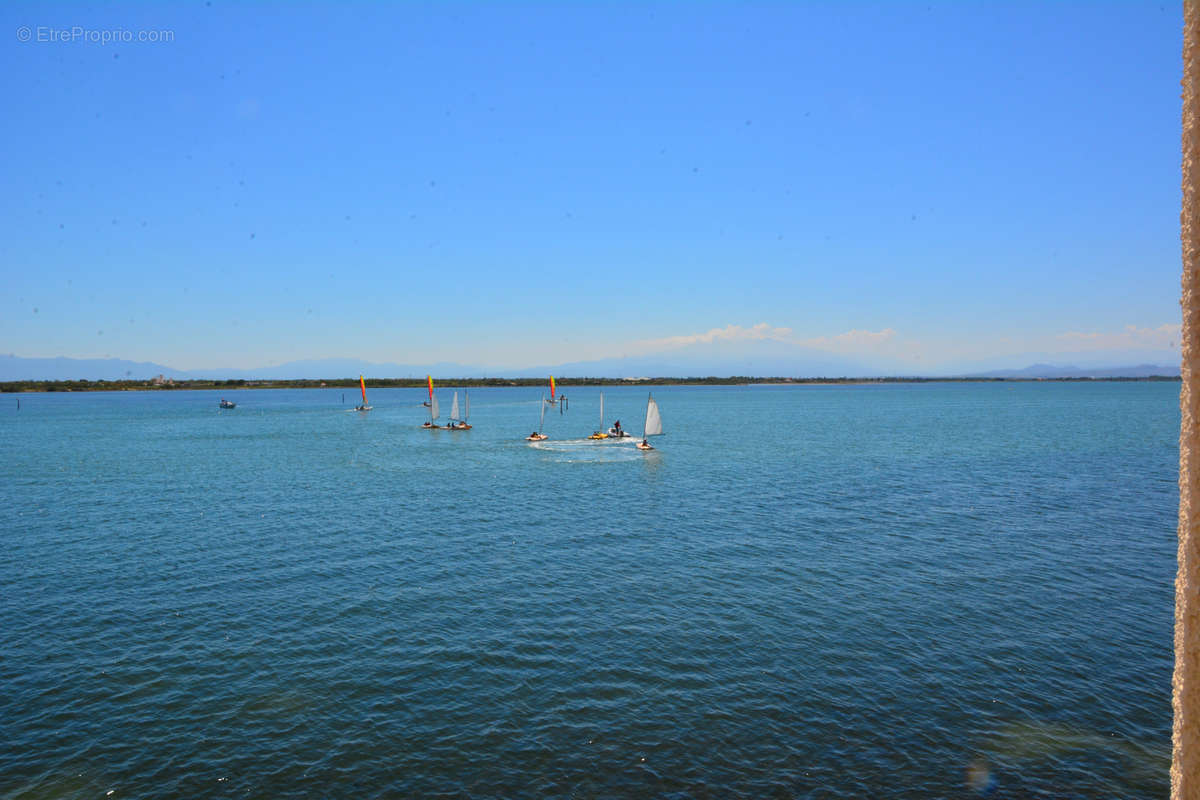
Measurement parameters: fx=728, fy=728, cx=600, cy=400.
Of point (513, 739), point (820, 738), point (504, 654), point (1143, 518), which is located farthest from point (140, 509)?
point (1143, 518)

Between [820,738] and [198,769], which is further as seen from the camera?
[820,738]

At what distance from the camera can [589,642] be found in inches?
1024

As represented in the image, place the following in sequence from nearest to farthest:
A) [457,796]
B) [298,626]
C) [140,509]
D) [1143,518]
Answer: [457,796] < [298,626] < [1143,518] < [140,509]

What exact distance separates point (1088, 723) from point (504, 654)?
691 inches

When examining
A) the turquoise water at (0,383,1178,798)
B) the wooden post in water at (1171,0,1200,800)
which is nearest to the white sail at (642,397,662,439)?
the turquoise water at (0,383,1178,798)

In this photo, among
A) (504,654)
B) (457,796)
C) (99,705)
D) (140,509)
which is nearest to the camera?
(457,796)

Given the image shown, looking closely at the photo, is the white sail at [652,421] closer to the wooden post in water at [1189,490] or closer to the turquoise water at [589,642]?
the turquoise water at [589,642]

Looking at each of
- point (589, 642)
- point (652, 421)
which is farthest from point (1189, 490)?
point (652, 421)

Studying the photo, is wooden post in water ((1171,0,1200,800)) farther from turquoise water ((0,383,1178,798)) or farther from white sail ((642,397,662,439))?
white sail ((642,397,662,439))

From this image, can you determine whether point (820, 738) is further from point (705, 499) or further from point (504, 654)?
point (705, 499)

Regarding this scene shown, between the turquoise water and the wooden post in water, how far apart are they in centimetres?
1295

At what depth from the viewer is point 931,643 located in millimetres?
25656

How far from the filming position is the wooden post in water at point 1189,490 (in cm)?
598

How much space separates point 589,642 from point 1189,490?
2205 centimetres
